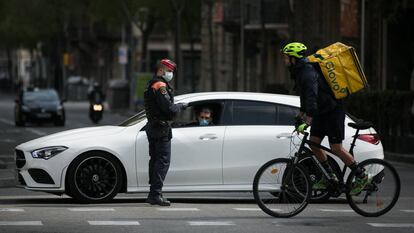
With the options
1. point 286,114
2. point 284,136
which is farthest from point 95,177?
point 286,114

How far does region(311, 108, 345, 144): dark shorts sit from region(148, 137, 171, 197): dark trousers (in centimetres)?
183

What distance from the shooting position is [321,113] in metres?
13.4

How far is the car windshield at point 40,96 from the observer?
46.9m

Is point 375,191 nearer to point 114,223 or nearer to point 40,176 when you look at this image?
point 114,223

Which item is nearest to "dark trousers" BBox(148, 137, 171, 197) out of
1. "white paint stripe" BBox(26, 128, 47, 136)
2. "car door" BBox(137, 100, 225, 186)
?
"car door" BBox(137, 100, 225, 186)

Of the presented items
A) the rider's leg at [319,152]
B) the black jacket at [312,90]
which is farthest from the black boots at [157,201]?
the black jacket at [312,90]

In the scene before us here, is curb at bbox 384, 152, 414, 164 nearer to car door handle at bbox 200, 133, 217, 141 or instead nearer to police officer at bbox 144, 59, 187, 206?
car door handle at bbox 200, 133, 217, 141

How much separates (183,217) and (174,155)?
1655 millimetres

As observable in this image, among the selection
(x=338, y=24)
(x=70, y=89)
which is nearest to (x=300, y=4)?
(x=338, y=24)

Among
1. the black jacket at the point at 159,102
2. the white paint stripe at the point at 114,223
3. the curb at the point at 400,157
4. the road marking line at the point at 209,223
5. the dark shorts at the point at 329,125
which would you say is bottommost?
the curb at the point at 400,157

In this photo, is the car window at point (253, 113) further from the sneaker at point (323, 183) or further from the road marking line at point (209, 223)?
the road marking line at point (209, 223)

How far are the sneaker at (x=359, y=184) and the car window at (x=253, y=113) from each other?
1883 mm

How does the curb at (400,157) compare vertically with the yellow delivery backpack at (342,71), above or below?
below

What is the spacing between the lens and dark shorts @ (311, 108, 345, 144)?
13391 millimetres
